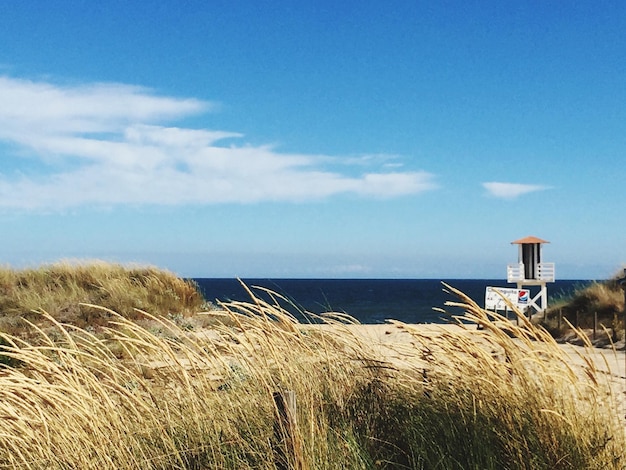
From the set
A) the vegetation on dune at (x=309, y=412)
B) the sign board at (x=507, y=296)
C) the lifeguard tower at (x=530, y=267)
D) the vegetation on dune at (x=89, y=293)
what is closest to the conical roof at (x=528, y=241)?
the lifeguard tower at (x=530, y=267)

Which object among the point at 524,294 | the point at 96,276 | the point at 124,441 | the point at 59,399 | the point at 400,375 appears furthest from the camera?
the point at 524,294

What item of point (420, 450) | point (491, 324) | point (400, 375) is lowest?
point (420, 450)

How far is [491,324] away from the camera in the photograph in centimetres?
358

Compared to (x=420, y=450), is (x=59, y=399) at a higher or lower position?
higher

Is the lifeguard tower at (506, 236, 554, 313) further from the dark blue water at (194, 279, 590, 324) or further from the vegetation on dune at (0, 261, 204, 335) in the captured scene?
the vegetation on dune at (0, 261, 204, 335)

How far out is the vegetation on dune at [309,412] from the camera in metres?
3.58

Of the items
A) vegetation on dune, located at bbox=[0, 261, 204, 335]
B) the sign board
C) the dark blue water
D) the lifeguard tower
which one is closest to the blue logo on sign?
the sign board

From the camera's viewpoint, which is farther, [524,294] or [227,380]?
[524,294]

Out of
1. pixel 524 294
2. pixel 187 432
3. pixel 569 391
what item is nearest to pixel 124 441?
pixel 187 432

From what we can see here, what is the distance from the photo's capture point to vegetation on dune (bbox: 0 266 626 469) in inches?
141

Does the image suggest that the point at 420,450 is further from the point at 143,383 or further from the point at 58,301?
the point at 58,301

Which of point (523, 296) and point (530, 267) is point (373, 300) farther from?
point (523, 296)

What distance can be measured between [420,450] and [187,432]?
1343mm

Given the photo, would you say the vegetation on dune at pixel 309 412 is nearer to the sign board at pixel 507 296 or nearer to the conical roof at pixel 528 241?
the sign board at pixel 507 296
